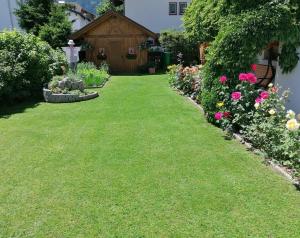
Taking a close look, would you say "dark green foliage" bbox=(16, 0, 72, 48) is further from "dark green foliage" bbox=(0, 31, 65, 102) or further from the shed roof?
"dark green foliage" bbox=(0, 31, 65, 102)

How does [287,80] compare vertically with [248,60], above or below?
Result: below

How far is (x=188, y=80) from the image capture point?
12125 millimetres

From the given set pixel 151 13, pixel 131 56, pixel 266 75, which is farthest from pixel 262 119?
pixel 151 13

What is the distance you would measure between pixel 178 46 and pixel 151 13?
6463 millimetres

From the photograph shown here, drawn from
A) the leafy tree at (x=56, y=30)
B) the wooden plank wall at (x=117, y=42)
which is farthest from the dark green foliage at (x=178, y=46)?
the leafy tree at (x=56, y=30)

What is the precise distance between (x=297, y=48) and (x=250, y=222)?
4.77 m

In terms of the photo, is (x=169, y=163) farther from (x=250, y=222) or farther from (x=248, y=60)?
(x=248, y=60)

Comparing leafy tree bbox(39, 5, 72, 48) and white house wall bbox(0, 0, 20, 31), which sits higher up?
white house wall bbox(0, 0, 20, 31)

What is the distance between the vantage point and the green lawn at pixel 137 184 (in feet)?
12.5

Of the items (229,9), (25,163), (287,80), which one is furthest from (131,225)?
(229,9)

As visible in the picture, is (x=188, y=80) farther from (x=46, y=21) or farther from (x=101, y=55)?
(x=46, y=21)

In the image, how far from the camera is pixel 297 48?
7.12 m

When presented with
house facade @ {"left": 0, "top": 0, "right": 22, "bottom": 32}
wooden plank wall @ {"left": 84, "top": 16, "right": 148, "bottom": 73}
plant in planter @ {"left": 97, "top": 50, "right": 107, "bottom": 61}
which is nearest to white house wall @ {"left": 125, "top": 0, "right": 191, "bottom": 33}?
wooden plank wall @ {"left": 84, "top": 16, "right": 148, "bottom": 73}

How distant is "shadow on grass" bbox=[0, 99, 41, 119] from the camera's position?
32.6ft
